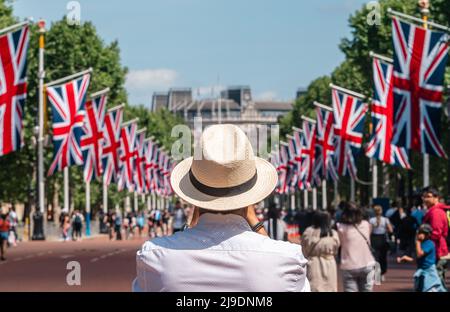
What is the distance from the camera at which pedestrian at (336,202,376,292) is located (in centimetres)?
1577

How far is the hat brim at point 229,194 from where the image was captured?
455cm

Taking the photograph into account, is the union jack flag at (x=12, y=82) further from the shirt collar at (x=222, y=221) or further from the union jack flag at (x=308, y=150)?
the union jack flag at (x=308, y=150)

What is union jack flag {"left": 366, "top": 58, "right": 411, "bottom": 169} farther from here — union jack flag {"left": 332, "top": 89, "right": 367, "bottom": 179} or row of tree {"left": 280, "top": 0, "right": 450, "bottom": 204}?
row of tree {"left": 280, "top": 0, "right": 450, "bottom": 204}

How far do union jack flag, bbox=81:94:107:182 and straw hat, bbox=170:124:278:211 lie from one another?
50.0 metres

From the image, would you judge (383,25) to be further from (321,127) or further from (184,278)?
(184,278)

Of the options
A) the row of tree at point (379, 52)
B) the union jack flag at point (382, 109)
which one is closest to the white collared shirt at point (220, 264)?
the union jack flag at point (382, 109)

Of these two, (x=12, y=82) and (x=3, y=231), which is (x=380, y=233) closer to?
(x=12, y=82)

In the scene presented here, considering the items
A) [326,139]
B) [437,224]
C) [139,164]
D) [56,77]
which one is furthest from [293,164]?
[437,224]

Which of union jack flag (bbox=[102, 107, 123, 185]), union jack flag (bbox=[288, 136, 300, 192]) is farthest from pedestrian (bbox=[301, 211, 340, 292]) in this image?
union jack flag (bbox=[288, 136, 300, 192])

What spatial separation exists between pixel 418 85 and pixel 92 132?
2512cm

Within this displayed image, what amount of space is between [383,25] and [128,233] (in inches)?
665

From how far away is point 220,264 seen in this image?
14.8ft

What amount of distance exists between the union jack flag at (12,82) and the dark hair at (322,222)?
→ 18.0 meters

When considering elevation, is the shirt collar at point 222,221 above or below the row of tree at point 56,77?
above
